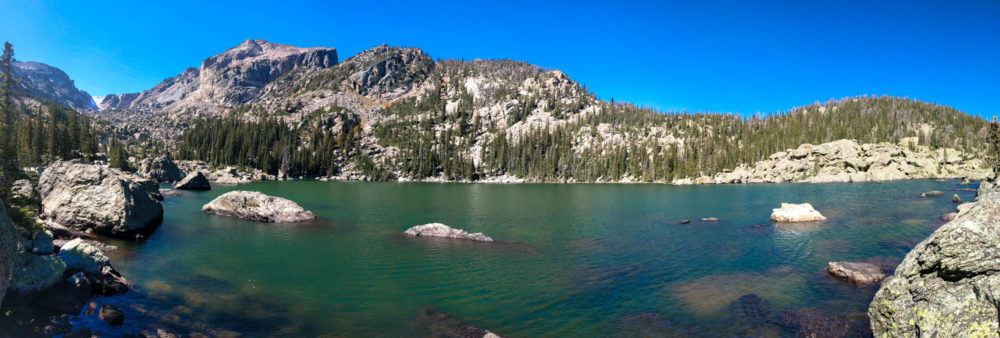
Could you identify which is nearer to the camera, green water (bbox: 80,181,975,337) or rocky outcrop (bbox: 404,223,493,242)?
green water (bbox: 80,181,975,337)

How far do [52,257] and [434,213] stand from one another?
40.1 meters

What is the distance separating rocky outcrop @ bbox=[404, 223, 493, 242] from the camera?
108 ft

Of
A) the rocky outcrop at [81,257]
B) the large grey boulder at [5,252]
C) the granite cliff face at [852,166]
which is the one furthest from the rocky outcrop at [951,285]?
the granite cliff face at [852,166]

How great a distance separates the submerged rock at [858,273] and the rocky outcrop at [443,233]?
21.7m

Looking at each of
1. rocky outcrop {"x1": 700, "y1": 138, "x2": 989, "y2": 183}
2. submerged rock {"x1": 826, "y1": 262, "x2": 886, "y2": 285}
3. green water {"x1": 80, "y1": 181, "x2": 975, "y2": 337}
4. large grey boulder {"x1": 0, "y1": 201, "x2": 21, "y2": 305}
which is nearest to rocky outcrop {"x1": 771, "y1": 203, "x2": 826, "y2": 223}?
green water {"x1": 80, "y1": 181, "x2": 975, "y2": 337}

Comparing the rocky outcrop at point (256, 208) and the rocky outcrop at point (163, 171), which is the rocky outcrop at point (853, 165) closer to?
the rocky outcrop at point (256, 208)

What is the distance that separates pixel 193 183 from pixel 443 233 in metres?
69.1

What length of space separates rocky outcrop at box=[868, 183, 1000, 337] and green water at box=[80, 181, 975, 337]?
4.10 m

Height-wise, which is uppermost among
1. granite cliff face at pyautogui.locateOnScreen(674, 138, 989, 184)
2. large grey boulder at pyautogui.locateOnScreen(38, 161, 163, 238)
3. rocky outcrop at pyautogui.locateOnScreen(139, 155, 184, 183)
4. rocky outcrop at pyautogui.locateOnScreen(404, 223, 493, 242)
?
granite cliff face at pyautogui.locateOnScreen(674, 138, 989, 184)

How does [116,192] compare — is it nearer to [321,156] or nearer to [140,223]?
[140,223]

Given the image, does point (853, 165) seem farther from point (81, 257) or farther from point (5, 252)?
point (5, 252)

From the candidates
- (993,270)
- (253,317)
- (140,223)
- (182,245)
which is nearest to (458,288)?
(253,317)

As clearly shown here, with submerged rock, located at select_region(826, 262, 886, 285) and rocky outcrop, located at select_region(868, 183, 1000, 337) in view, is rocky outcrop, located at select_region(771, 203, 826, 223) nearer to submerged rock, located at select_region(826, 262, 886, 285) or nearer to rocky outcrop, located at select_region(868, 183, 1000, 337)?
submerged rock, located at select_region(826, 262, 886, 285)

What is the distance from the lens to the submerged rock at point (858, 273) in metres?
20.3
